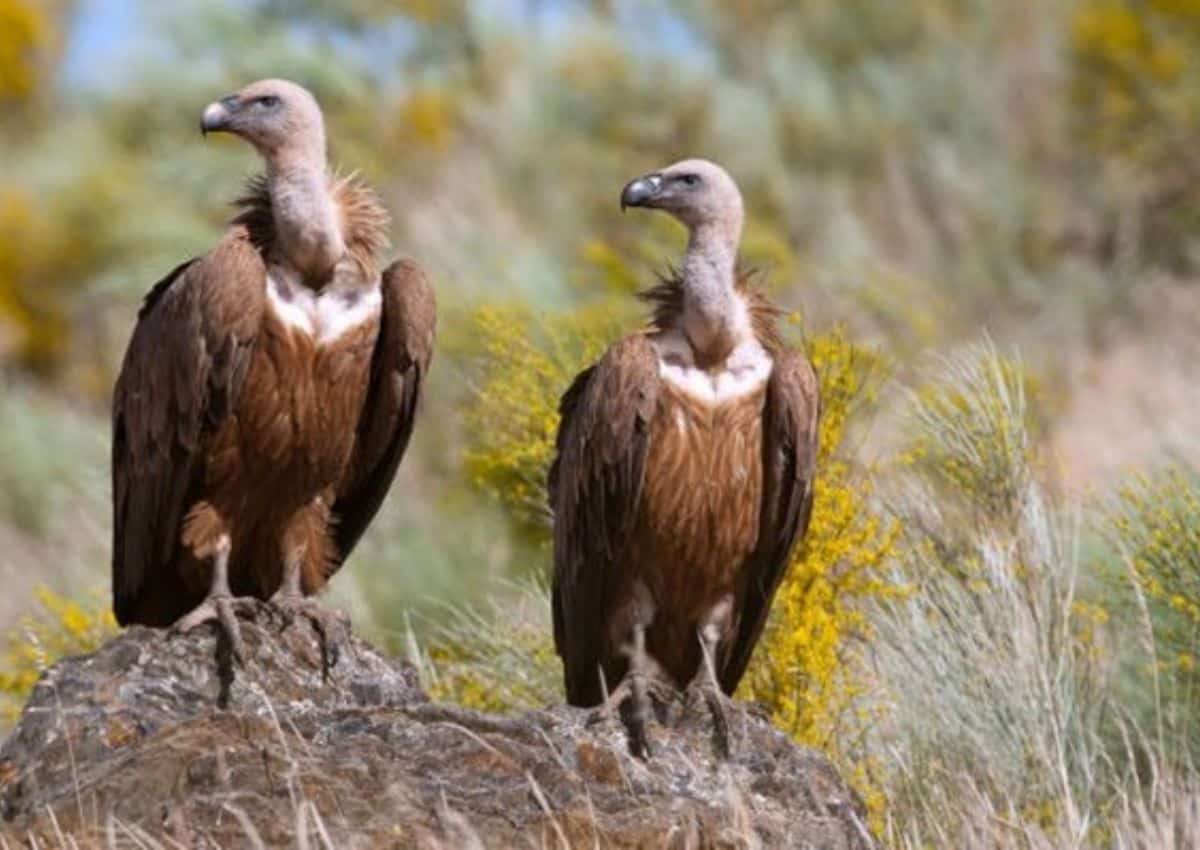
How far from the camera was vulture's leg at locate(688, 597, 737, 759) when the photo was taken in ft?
21.9

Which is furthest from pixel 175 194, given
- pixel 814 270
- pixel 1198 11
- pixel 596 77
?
pixel 1198 11

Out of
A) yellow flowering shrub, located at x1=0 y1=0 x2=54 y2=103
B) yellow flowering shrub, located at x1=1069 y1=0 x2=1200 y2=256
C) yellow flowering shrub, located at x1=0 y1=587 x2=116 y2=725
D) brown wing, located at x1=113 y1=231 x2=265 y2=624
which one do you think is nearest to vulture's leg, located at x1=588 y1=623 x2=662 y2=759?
brown wing, located at x1=113 y1=231 x2=265 y2=624

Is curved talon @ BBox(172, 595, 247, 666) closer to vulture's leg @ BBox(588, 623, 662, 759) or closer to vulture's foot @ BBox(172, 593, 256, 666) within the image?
vulture's foot @ BBox(172, 593, 256, 666)

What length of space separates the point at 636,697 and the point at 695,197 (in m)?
1.37

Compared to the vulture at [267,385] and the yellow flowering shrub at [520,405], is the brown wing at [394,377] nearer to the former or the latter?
the vulture at [267,385]

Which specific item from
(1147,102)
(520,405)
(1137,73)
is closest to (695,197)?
(520,405)

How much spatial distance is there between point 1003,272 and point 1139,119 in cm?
137

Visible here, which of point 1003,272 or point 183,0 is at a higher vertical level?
point 183,0

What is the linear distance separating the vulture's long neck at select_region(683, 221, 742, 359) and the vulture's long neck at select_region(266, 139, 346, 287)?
884mm

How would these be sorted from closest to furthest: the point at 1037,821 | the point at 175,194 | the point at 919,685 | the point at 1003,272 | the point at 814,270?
the point at 1037,821 < the point at 919,685 < the point at 814,270 < the point at 1003,272 < the point at 175,194

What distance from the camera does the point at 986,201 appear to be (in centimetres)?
1841

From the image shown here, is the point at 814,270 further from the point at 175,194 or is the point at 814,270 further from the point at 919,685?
the point at 919,685

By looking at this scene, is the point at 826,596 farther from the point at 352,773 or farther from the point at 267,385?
the point at 352,773

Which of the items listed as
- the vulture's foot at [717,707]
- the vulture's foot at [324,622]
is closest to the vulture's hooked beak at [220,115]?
the vulture's foot at [324,622]
